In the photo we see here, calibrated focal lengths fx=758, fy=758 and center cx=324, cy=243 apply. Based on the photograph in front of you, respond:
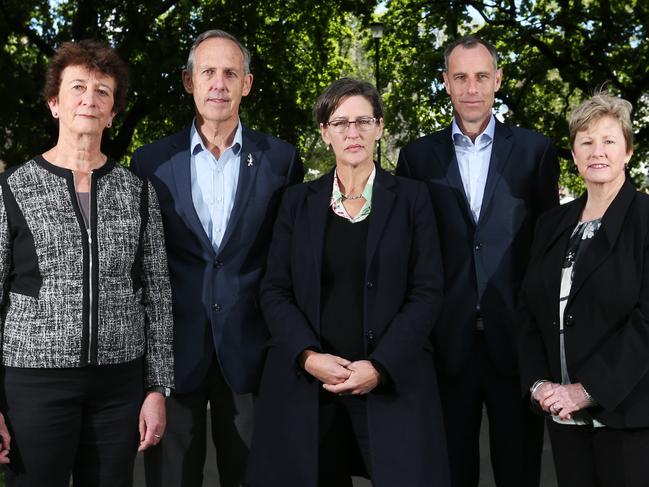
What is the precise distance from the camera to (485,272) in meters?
3.94

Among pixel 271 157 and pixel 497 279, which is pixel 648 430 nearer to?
pixel 497 279

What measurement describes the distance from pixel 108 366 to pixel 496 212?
2.09m

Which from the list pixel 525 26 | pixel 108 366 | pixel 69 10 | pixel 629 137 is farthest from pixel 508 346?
pixel 69 10

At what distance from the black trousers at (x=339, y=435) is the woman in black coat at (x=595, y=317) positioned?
2.63 feet

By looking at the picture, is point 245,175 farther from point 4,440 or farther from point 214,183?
point 4,440

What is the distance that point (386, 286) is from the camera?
345 centimetres

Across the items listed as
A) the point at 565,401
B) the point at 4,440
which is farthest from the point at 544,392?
the point at 4,440

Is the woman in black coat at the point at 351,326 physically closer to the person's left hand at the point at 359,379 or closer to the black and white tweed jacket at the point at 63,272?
the person's left hand at the point at 359,379

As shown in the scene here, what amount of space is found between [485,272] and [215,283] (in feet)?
4.56

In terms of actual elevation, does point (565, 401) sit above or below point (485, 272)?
below

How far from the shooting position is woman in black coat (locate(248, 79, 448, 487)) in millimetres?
3406

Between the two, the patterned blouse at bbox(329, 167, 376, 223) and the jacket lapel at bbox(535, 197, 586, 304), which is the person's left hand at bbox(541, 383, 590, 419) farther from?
the patterned blouse at bbox(329, 167, 376, 223)

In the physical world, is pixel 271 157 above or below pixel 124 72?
below

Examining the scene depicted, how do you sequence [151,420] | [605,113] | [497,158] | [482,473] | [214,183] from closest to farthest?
[151,420]
[605,113]
[214,183]
[497,158]
[482,473]
